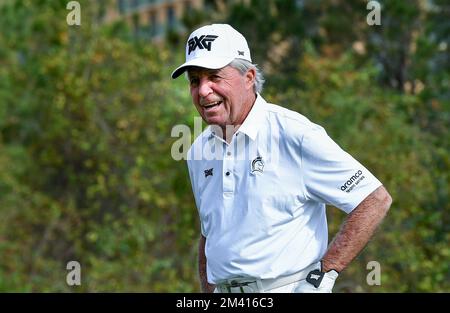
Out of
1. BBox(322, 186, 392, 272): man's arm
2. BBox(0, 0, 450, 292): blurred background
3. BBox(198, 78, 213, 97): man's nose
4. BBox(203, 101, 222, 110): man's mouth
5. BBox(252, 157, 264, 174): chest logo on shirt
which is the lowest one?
BBox(322, 186, 392, 272): man's arm

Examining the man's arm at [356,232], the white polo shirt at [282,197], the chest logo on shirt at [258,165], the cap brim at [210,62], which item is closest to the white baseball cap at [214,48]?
the cap brim at [210,62]

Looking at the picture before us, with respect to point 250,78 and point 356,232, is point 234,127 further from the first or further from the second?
point 356,232

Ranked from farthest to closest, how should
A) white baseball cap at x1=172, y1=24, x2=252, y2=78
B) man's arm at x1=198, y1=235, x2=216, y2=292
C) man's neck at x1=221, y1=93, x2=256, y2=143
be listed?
man's arm at x1=198, y1=235, x2=216, y2=292 < man's neck at x1=221, y1=93, x2=256, y2=143 < white baseball cap at x1=172, y1=24, x2=252, y2=78

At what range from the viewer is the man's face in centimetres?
583

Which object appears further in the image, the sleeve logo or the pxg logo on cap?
the pxg logo on cap

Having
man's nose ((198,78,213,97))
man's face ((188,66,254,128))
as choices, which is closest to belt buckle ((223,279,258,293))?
man's face ((188,66,254,128))

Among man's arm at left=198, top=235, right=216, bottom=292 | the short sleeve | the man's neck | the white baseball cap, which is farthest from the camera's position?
man's arm at left=198, top=235, right=216, bottom=292

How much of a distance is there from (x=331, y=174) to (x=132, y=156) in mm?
12561

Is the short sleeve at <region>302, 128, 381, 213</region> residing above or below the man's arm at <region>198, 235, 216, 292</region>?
above

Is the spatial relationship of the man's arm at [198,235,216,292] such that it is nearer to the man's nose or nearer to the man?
the man

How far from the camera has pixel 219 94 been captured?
5.82m

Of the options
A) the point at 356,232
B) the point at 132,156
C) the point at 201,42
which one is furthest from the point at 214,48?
the point at 132,156
